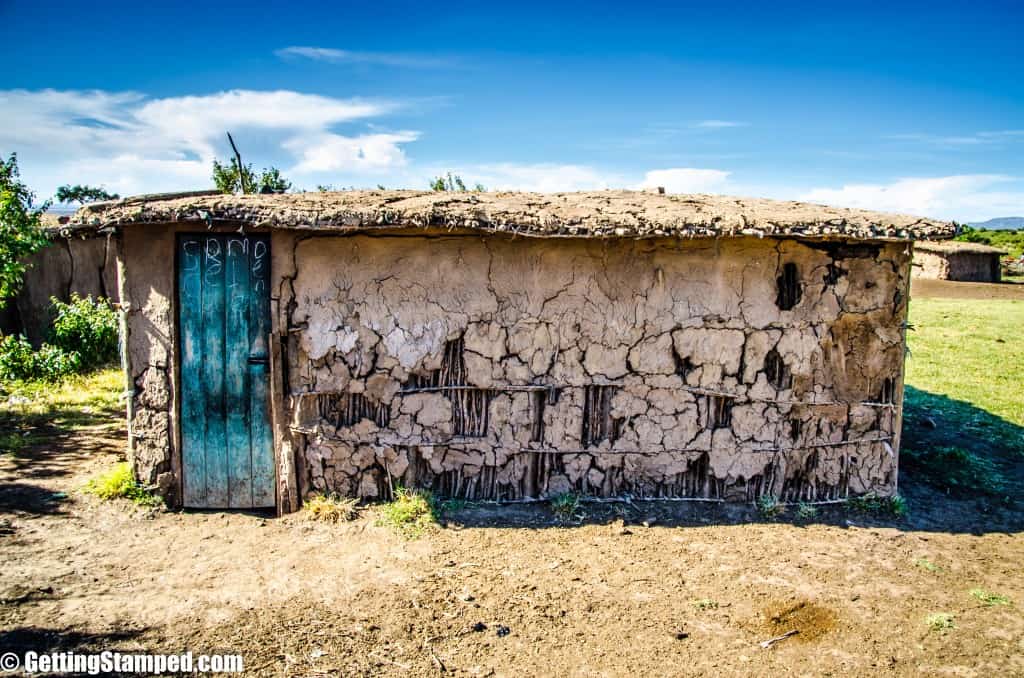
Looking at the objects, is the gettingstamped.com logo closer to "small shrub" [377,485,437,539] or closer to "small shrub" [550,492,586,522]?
"small shrub" [377,485,437,539]

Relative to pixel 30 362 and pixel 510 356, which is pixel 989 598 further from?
pixel 30 362

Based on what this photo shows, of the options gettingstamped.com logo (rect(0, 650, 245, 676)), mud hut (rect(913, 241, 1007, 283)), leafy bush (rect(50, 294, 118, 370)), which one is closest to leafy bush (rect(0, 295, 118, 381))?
Answer: leafy bush (rect(50, 294, 118, 370))

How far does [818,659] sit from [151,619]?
3.59 meters

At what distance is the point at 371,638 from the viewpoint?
3.64m

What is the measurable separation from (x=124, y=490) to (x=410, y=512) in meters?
2.27

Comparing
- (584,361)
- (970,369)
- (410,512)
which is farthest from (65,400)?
(970,369)

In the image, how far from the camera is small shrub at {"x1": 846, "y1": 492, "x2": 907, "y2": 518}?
5.33 meters

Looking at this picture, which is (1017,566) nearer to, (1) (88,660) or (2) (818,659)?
(2) (818,659)

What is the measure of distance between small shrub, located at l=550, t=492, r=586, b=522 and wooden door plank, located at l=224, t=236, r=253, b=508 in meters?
2.36

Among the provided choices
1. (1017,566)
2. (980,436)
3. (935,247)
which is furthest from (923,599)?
(935,247)

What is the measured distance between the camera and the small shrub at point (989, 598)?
4.09 m

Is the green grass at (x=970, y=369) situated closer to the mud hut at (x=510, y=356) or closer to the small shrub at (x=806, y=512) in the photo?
the small shrub at (x=806, y=512)

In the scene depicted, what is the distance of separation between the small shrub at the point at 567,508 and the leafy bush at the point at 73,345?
669 centimetres

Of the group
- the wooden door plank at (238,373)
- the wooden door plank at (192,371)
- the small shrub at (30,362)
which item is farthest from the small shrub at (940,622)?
the small shrub at (30,362)
